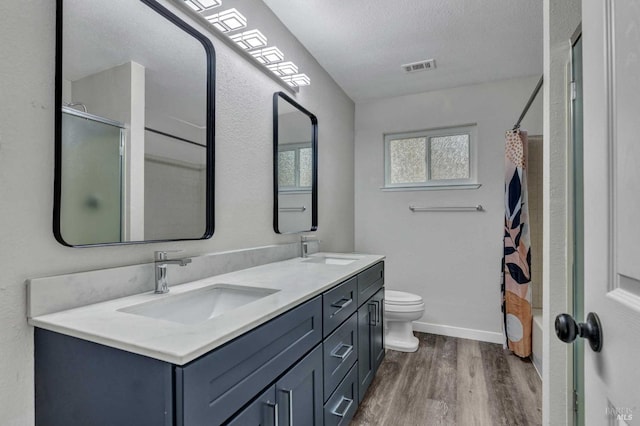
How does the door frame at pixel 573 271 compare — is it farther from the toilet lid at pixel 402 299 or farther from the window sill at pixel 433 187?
the window sill at pixel 433 187

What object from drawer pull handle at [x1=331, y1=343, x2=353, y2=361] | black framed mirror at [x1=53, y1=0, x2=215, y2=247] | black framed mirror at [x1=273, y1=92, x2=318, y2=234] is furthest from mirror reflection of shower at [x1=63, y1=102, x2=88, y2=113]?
drawer pull handle at [x1=331, y1=343, x2=353, y2=361]

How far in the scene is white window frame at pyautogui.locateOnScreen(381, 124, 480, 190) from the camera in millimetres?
2906

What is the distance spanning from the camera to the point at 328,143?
2.75m

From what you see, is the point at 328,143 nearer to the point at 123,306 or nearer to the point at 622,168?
the point at 123,306

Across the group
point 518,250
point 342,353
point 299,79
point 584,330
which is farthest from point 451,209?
point 584,330

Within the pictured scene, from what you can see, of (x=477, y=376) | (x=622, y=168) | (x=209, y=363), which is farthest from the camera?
(x=477, y=376)

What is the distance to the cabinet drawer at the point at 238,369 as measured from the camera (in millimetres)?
655

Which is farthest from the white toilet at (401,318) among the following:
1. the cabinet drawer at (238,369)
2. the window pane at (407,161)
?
the cabinet drawer at (238,369)

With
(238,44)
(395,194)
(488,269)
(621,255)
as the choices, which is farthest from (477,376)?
(238,44)

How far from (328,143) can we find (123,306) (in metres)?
2.12

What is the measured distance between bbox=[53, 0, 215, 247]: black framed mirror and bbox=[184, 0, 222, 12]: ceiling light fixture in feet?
0.30

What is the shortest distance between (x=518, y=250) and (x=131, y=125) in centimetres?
270

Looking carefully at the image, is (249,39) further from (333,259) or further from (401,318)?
(401,318)

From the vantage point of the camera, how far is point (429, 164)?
311cm
